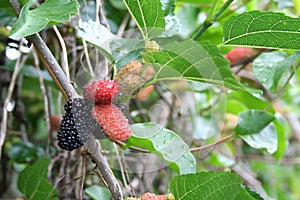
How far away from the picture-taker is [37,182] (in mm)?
956

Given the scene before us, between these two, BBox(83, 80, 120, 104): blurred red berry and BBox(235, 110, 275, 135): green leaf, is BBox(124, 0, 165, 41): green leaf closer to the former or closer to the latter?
BBox(83, 80, 120, 104): blurred red berry

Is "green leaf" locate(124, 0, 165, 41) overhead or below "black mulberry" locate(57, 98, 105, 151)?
overhead

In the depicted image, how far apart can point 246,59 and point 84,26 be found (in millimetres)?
532

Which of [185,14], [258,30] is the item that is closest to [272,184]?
[185,14]

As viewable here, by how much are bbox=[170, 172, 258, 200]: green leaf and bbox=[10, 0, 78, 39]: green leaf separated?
0.26 m

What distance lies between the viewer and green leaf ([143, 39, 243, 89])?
641 millimetres

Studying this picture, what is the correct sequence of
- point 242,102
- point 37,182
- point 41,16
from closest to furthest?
point 41,16
point 37,182
point 242,102

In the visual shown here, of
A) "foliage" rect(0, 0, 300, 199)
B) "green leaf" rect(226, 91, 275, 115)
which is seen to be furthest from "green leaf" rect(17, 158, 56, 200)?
"green leaf" rect(226, 91, 275, 115)

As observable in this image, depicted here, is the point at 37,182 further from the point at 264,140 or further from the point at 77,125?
the point at 264,140

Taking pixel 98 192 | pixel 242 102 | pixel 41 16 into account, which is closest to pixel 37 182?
pixel 98 192

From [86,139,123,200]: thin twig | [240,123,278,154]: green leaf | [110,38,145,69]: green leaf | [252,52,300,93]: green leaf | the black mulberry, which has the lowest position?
[240,123,278,154]: green leaf

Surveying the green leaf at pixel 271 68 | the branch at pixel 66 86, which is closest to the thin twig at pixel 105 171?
the branch at pixel 66 86

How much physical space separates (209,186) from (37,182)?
44 centimetres

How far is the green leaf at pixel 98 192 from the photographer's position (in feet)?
3.10
